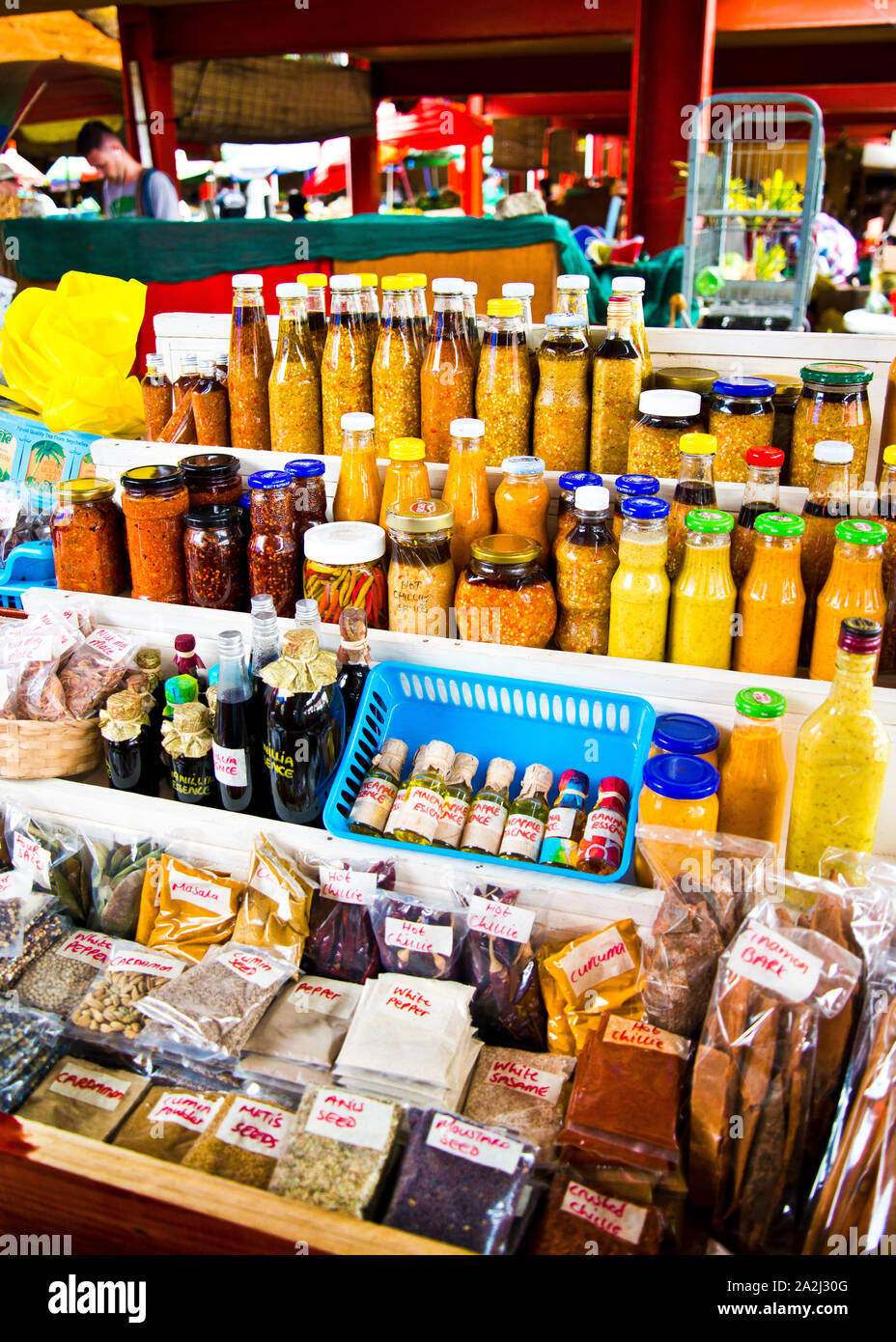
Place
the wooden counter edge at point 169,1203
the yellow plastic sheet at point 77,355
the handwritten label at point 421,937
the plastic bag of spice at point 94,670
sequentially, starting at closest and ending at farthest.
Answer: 1. the wooden counter edge at point 169,1203
2. the handwritten label at point 421,937
3. the plastic bag of spice at point 94,670
4. the yellow plastic sheet at point 77,355

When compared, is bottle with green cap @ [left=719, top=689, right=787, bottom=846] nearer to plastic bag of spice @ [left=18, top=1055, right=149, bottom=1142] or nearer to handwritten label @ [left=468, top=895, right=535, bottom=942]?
handwritten label @ [left=468, top=895, right=535, bottom=942]

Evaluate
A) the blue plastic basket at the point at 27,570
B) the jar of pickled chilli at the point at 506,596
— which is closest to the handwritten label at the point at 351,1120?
the jar of pickled chilli at the point at 506,596

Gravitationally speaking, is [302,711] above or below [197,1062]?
above

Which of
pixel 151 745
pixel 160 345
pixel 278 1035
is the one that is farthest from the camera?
pixel 160 345

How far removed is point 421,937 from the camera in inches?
50.9

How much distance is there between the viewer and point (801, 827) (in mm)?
1332

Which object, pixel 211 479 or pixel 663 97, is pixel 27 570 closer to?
pixel 211 479

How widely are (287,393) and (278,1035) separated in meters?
1.24

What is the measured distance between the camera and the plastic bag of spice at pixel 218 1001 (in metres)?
1.22

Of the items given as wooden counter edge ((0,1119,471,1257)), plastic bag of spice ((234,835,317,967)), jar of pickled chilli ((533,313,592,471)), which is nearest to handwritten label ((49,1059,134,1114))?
wooden counter edge ((0,1119,471,1257))

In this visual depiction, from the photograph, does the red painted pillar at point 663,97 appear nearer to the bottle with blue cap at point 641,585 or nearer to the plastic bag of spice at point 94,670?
the bottle with blue cap at point 641,585

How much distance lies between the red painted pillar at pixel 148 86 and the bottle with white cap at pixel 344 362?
7.64 metres

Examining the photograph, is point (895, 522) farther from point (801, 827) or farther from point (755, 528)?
point (801, 827)

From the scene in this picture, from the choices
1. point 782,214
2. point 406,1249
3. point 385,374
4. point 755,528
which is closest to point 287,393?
point 385,374
